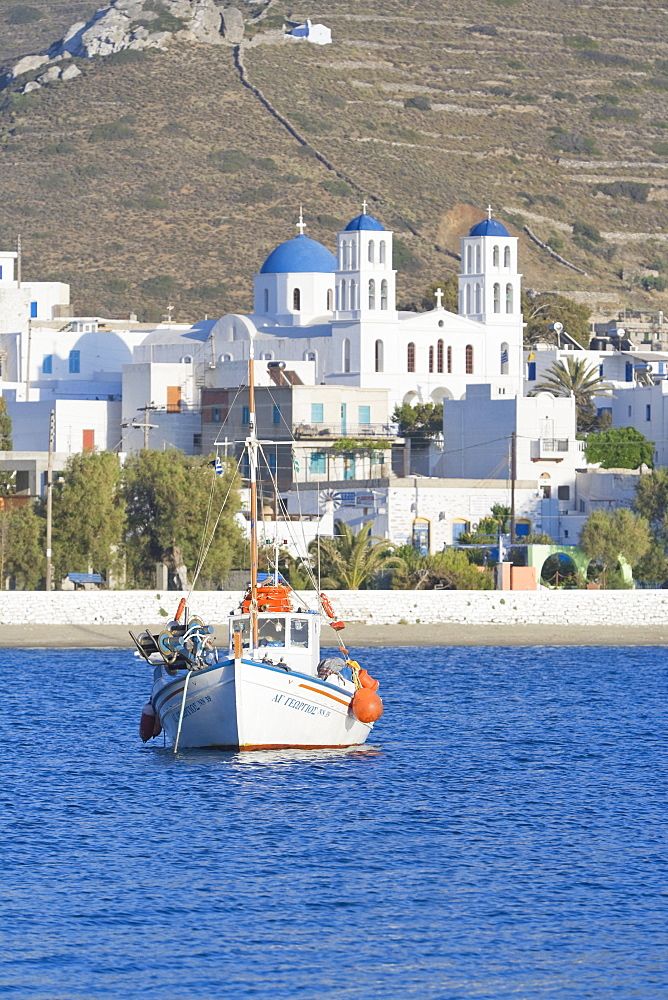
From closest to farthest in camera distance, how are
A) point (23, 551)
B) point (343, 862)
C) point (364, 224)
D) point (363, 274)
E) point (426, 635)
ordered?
1. point (343, 862)
2. point (426, 635)
3. point (23, 551)
4. point (363, 274)
5. point (364, 224)

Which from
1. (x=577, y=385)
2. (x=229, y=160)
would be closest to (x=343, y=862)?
(x=577, y=385)

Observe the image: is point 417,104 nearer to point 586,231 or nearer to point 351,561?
point 586,231

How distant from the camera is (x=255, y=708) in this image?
36969mm

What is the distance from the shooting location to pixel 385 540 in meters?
72.4

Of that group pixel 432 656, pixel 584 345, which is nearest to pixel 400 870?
pixel 432 656

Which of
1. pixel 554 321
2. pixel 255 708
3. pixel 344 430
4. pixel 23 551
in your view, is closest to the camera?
pixel 255 708

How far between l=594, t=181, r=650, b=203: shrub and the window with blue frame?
363 ft

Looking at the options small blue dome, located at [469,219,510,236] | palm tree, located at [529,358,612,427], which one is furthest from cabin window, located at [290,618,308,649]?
small blue dome, located at [469,219,510,236]

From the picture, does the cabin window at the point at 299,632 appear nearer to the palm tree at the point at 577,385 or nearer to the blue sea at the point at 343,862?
the blue sea at the point at 343,862

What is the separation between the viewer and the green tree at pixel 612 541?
74.9 m

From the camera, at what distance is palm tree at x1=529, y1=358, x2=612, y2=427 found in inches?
4080

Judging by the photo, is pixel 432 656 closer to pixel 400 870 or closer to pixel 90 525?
pixel 90 525

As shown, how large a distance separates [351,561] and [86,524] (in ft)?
32.0

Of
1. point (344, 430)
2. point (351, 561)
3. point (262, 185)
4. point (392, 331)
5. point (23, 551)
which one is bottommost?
point (351, 561)
